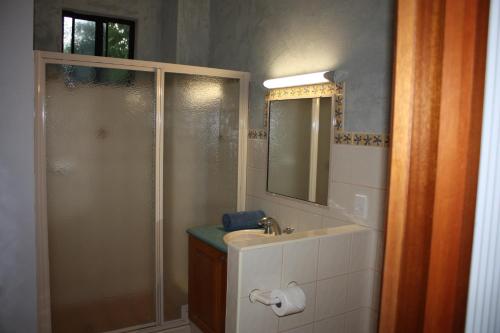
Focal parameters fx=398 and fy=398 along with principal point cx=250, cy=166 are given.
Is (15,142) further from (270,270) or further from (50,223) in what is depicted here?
(50,223)

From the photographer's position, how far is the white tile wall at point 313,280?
162 cm

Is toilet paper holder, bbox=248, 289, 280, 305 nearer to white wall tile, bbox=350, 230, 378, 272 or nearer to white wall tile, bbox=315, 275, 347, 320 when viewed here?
white wall tile, bbox=315, 275, 347, 320

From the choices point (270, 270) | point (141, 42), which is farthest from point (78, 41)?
point (270, 270)

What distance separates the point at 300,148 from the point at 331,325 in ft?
3.39

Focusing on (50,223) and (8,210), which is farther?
(50,223)

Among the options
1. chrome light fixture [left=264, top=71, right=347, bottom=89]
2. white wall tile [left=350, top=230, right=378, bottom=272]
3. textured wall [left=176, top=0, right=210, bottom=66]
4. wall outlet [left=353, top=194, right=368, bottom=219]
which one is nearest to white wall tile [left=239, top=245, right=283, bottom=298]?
white wall tile [left=350, top=230, right=378, bottom=272]

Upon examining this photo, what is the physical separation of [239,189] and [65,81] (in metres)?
1.37

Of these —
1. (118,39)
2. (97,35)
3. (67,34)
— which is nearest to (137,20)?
(118,39)

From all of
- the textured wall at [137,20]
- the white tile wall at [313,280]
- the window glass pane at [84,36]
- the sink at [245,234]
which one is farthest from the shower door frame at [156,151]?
the window glass pane at [84,36]

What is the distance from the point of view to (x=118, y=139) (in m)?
2.54

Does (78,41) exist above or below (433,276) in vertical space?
above

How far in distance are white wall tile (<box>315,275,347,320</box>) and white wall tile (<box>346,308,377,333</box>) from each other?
99 mm

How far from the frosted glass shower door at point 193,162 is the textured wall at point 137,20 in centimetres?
82

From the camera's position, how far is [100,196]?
2.52 meters
